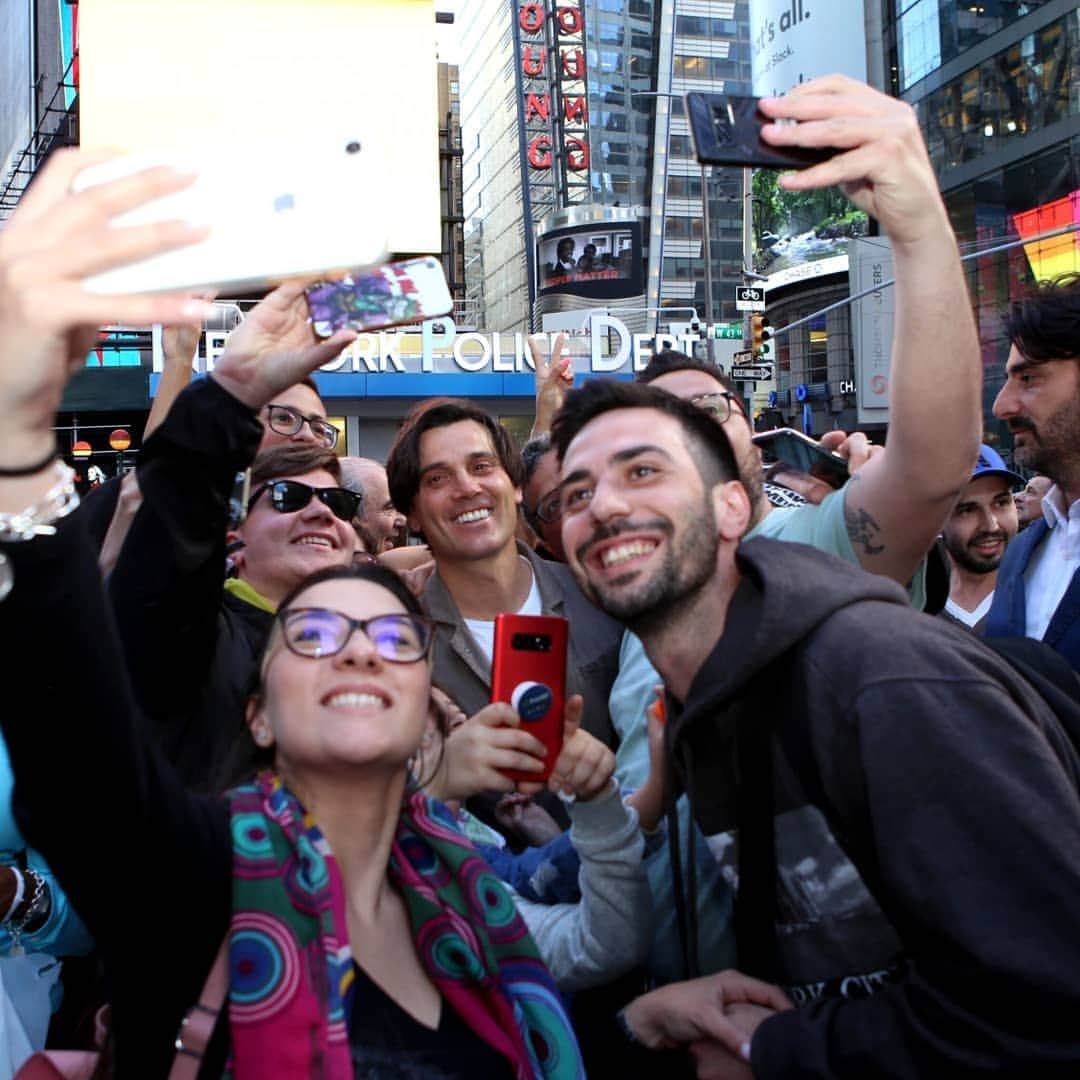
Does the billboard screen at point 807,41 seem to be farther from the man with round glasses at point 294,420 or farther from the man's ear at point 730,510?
the man's ear at point 730,510

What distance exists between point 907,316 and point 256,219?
1.48 metres

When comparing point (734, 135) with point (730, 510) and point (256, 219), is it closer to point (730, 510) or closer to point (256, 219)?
point (730, 510)

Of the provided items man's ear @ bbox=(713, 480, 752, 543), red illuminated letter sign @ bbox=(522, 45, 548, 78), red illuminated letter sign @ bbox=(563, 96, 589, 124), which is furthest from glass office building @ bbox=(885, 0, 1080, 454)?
man's ear @ bbox=(713, 480, 752, 543)

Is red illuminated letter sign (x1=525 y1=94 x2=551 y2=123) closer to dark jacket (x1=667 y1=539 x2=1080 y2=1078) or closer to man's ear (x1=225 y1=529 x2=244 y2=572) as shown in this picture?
man's ear (x1=225 y1=529 x2=244 y2=572)

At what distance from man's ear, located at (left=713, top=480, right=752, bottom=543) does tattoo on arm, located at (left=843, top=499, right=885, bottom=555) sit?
12.4 inches

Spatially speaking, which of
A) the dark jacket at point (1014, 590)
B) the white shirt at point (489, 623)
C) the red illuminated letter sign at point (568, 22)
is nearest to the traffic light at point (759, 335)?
the dark jacket at point (1014, 590)

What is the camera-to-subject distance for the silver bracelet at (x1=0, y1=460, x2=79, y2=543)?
1497 mm

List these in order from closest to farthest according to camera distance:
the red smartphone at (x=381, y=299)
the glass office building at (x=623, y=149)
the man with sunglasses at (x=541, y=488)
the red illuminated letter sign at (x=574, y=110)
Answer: the red smartphone at (x=381, y=299) < the man with sunglasses at (x=541, y=488) < the red illuminated letter sign at (x=574, y=110) < the glass office building at (x=623, y=149)

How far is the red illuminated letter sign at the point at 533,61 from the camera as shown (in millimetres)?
68125

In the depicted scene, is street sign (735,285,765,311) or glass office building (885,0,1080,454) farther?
glass office building (885,0,1080,454)

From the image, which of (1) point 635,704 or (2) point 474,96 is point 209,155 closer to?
(1) point 635,704

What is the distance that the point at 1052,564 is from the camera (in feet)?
13.5

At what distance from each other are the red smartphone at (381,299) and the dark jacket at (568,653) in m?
1.70

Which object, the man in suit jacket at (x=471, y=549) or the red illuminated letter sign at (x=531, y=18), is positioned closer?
the man in suit jacket at (x=471, y=549)
